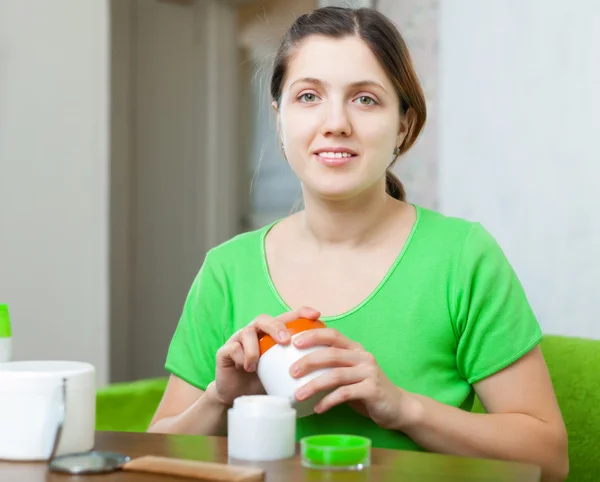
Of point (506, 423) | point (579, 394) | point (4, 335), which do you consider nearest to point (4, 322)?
point (4, 335)

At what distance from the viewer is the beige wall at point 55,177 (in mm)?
2676

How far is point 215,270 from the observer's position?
1.30m

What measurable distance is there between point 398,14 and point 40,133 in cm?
133

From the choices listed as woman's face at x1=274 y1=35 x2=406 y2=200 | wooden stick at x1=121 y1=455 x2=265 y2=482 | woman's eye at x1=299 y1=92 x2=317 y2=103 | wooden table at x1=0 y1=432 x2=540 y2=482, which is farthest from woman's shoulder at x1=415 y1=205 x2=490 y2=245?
wooden stick at x1=121 y1=455 x2=265 y2=482

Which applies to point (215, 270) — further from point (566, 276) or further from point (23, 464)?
point (566, 276)

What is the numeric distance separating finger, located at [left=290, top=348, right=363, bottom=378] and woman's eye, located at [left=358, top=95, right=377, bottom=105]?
1.34 feet

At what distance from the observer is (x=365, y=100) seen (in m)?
1.17

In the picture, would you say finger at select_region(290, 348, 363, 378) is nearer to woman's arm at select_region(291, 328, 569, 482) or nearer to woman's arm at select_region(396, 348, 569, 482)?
woman's arm at select_region(291, 328, 569, 482)

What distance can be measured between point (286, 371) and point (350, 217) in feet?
1.31

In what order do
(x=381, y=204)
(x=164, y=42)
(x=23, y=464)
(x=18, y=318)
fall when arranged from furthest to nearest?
(x=164, y=42)
(x=18, y=318)
(x=381, y=204)
(x=23, y=464)

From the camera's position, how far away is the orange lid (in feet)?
3.02

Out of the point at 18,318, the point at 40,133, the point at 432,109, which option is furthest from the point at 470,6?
the point at 18,318

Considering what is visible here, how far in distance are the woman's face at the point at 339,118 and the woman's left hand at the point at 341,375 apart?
11.6 inches

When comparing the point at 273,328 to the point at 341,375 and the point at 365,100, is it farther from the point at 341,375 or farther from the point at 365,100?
the point at 365,100
